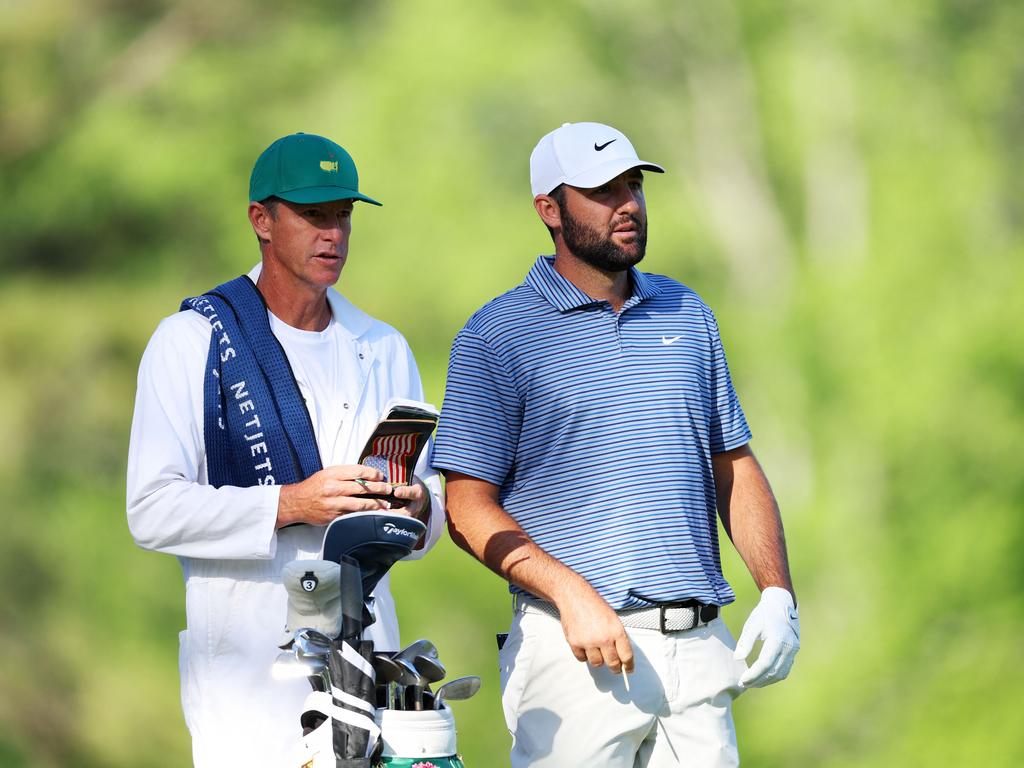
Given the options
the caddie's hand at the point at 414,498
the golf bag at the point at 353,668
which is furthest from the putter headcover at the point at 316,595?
the caddie's hand at the point at 414,498

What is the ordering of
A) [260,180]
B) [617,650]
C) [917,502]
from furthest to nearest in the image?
1. [917,502]
2. [260,180]
3. [617,650]

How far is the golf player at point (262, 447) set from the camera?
279cm

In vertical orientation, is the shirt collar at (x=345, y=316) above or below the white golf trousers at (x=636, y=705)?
above

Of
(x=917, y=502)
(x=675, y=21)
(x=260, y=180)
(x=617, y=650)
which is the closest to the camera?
(x=617, y=650)

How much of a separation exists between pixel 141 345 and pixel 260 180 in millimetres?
6495

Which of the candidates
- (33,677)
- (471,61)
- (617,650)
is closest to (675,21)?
(471,61)

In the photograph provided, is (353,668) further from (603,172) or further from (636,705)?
(603,172)

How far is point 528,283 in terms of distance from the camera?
3.26m

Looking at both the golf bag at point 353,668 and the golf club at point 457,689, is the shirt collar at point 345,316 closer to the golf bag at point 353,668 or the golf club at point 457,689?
the golf bag at point 353,668

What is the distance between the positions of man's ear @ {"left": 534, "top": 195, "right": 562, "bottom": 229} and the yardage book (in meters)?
0.79

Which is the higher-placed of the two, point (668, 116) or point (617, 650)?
point (668, 116)

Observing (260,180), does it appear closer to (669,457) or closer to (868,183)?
(669,457)

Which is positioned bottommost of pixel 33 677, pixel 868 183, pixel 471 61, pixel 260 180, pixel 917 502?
pixel 33 677

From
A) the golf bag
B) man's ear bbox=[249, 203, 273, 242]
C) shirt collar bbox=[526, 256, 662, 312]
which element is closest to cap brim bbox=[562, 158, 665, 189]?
shirt collar bbox=[526, 256, 662, 312]
